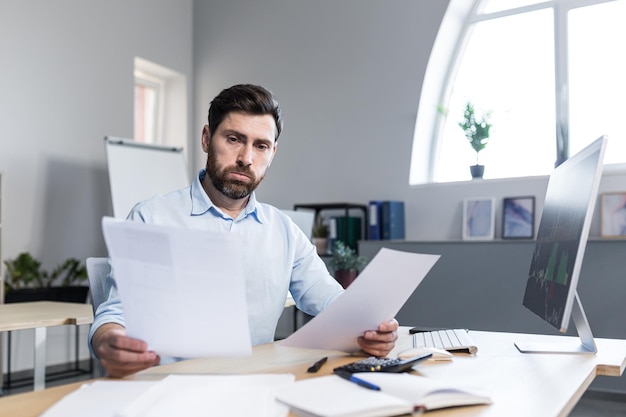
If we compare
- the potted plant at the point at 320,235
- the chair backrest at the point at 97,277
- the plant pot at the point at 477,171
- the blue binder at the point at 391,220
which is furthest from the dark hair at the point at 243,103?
the potted plant at the point at 320,235

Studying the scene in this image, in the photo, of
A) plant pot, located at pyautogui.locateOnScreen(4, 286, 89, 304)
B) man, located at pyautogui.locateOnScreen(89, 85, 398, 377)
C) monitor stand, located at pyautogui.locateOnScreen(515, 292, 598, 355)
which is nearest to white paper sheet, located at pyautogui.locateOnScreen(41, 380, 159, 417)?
man, located at pyautogui.locateOnScreen(89, 85, 398, 377)

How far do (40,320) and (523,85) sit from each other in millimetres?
3734

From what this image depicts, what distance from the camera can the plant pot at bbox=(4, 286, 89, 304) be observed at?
4058 mm

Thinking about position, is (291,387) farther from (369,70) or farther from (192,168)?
(192,168)

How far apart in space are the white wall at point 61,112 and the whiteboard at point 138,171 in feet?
1.20

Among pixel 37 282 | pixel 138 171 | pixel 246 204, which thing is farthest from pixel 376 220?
pixel 246 204

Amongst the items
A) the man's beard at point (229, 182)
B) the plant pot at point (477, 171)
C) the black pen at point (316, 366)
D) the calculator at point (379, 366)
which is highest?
the plant pot at point (477, 171)

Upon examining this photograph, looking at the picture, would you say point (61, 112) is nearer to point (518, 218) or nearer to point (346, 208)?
point (346, 208)

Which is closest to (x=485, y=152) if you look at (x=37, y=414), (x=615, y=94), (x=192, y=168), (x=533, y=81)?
(x=533, y=81)

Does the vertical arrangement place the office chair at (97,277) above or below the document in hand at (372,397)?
above

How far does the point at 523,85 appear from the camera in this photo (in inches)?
183

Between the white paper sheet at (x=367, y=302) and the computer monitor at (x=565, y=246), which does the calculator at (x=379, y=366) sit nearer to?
the white paper sheet at (x=367, y=302)

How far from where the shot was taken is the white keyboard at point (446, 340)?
1495mm

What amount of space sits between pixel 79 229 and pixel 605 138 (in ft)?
14.6
